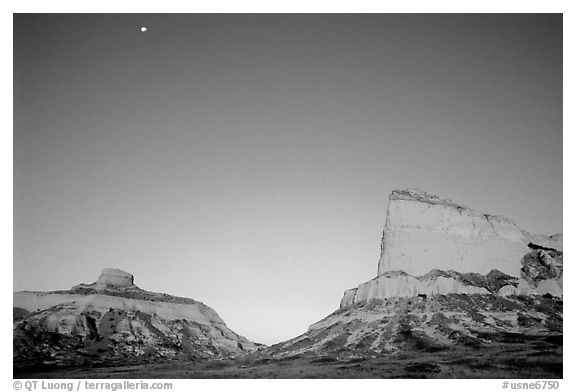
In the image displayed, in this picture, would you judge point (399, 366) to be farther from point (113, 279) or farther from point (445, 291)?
point (113, 279)

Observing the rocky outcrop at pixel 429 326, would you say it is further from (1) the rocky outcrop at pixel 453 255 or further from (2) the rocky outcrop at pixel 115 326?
(2) the rocky outcrop at pixel 115 326

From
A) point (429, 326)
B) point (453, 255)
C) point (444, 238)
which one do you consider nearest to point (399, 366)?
point (429, 326)

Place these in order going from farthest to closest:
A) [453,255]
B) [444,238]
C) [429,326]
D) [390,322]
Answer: [444,238] → [453,255] → [390,322] → [429,326]

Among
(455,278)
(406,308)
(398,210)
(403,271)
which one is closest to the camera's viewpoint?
(406,308)

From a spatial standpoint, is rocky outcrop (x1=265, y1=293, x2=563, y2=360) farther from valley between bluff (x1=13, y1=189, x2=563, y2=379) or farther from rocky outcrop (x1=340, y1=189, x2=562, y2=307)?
rocky outcrop (x1=340, y1=189, x2=562, y2=307)

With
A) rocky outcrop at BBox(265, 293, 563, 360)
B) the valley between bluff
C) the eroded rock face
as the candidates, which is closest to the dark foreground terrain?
the valley between bluff

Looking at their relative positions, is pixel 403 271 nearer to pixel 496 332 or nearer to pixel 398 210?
pixel 398 210

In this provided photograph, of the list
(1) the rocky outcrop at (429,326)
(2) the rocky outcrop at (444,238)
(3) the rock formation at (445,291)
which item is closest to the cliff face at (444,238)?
(2) the rocky outcrop at (444,238)
